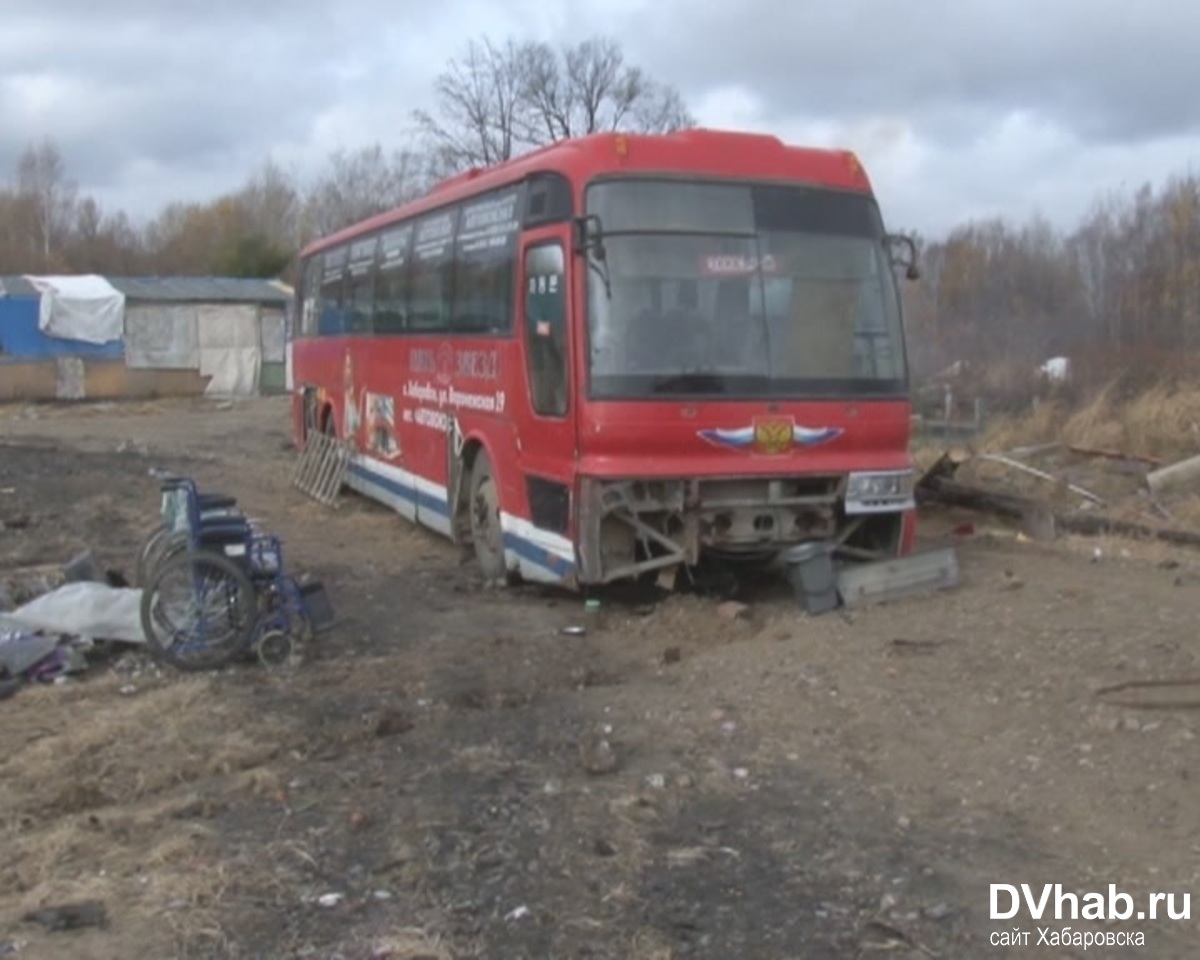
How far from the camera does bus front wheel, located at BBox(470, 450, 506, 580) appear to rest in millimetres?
11656

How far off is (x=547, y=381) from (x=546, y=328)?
14.7 inches

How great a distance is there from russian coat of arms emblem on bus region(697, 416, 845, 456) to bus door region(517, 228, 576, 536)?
993 millimetres

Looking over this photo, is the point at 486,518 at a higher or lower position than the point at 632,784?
higher

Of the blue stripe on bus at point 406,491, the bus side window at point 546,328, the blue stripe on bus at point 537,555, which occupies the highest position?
the bus side window at point 546,328

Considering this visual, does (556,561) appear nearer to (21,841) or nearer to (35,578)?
(35,578)

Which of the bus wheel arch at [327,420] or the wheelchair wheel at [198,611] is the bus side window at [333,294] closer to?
the bus wheel arch at [327,420]

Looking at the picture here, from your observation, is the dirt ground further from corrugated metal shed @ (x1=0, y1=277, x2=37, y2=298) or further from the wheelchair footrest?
corrugated metal shed @ (x1=0, y1=277, x2=37, y2=298)

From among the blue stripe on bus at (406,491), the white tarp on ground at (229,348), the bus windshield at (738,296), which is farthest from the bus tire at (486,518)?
the white tarp on ground at (229,348)

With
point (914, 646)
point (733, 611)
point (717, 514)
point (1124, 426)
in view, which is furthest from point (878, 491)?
point (1124, 426)

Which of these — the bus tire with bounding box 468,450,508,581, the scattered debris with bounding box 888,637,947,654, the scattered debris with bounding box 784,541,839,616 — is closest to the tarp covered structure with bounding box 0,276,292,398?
the bus tire with bounding box 468,450,508,581

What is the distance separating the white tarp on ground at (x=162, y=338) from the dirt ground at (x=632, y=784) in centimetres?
3107

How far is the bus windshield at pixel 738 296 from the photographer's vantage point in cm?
967

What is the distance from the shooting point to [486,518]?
39.3 ft

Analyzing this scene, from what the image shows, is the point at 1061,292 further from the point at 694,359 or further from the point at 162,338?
the point at 694,359
